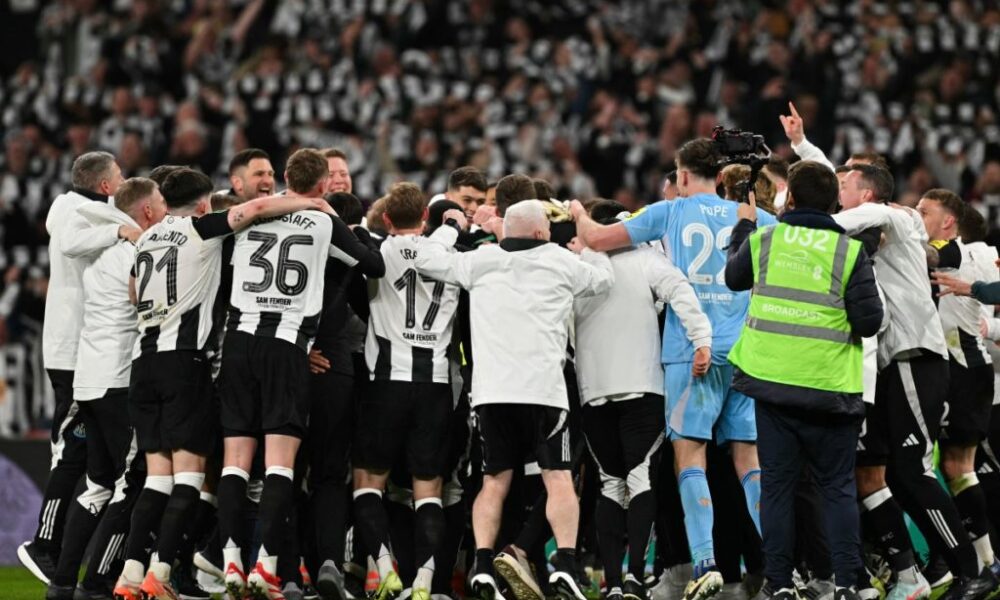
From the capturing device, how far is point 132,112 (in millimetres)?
18594

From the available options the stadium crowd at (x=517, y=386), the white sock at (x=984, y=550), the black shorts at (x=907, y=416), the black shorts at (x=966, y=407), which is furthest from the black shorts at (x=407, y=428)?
the white sock at (x=984, y=550)

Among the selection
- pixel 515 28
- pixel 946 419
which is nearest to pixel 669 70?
pixel 515 28

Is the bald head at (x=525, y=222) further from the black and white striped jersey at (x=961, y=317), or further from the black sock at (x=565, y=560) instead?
the black and white striped jersey at (x=961, y=317)

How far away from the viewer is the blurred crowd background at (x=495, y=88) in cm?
1694

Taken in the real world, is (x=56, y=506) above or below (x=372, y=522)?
below

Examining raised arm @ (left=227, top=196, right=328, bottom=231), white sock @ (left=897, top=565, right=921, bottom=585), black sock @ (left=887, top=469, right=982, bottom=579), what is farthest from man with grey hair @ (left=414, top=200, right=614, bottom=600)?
black sock @ (left=887, top=469, right=982, bottom=579)

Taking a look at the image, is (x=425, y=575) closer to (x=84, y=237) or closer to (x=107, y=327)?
(x=107, y=327)

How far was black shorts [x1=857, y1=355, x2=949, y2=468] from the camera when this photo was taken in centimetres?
838

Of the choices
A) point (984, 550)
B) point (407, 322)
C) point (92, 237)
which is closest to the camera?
point (407, 322)

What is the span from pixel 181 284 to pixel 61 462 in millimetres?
1846

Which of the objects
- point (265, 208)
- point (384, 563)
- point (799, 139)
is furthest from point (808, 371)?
point (265, 208)

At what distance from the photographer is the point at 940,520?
328 inches

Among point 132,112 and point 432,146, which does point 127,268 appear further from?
point 132,112

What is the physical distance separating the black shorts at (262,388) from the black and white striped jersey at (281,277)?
0.26 feet
